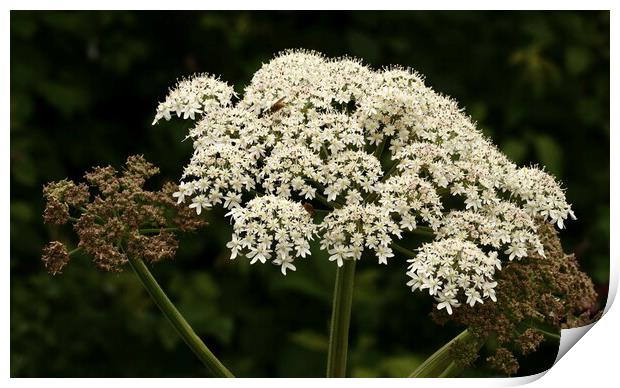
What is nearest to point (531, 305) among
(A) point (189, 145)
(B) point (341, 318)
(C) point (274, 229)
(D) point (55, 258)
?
(B) point (341, 318)

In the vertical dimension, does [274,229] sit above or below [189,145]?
below

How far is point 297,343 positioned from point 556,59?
188cm

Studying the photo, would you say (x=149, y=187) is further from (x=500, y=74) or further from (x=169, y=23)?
(x=500, y=74)

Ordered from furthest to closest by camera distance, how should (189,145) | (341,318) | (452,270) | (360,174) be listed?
(189,145)
(341,318)
(360,174)
(452,270)

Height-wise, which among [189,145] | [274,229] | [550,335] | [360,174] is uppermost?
[189,145]

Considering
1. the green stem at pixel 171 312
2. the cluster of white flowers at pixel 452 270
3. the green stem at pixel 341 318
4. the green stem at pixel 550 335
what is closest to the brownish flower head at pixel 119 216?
the green stem at pixel 171 312

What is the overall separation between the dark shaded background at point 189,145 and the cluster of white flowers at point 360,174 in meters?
1.30

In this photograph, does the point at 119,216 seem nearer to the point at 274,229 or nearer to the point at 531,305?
the point at 274,229

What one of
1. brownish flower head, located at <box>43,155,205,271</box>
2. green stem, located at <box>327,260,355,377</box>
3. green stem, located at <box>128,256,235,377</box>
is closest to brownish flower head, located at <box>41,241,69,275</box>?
brownish flower head, located at <box>43,155,205,271</box>

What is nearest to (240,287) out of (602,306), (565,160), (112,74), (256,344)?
(256,344)

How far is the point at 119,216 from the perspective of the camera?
2.63 meters

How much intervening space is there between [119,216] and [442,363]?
38.7 inches

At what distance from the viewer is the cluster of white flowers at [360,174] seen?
248cm

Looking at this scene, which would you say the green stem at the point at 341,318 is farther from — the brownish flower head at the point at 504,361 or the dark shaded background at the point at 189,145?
the dark shaded background at the point at 189,145
